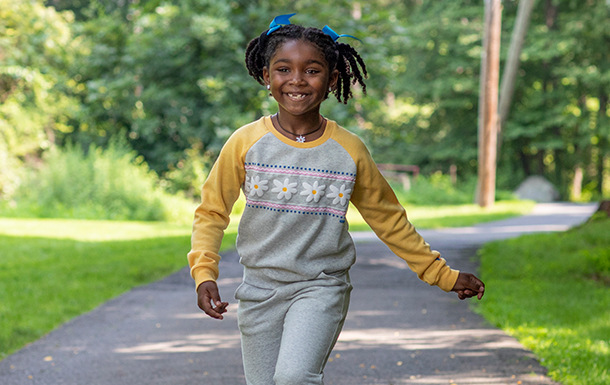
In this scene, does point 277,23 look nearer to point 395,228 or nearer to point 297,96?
point 297,96

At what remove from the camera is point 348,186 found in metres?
2.93

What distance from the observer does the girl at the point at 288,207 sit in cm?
286

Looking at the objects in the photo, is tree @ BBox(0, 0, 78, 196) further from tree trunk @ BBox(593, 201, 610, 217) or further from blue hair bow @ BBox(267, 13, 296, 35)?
blue hair bow @ BBox(267, 13, 296, 35)

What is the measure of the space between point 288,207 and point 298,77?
512 millimetres

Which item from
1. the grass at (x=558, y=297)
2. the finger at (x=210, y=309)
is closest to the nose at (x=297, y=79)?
the finger at (x=210, y=309)

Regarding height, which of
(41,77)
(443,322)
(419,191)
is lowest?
(419,191)

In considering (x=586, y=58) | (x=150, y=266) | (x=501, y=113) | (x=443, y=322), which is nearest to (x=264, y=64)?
(x=443, y=322)

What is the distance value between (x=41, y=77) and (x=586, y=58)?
71.3ft

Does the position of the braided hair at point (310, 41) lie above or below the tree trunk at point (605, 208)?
above

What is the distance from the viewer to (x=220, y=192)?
2.96 meters

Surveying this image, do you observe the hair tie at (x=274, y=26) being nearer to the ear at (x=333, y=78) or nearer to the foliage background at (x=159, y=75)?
the ear at (x=333, y=78)

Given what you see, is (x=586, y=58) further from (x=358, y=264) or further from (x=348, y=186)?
(x=348, y=186)

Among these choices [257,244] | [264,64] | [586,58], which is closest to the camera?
[257,244]

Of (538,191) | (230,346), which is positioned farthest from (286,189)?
(538,191)
